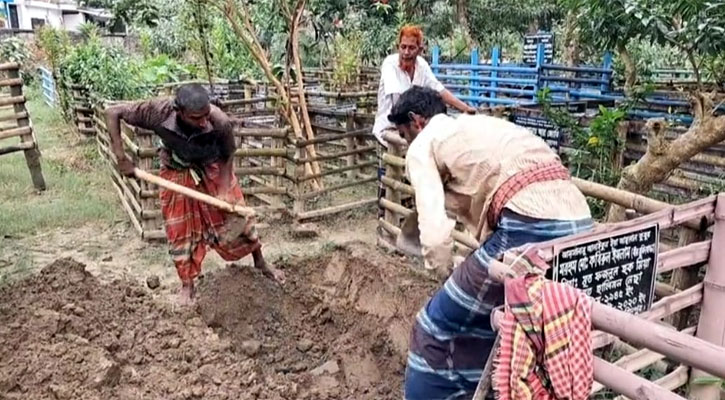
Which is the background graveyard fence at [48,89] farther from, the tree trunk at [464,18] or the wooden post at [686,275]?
the wooden post at [686,275]

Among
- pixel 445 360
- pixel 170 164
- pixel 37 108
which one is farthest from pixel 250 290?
pixel 37 108

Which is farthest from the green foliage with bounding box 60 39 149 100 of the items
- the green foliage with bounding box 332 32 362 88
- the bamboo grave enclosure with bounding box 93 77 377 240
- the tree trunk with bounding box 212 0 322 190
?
the green foliage with bounding box 332 32 362 88

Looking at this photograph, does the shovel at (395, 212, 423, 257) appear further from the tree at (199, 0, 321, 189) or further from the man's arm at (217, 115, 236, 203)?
the tree at (199, 0, 321, 189)

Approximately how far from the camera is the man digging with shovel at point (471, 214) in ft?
7.58

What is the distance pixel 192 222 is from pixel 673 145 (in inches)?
124

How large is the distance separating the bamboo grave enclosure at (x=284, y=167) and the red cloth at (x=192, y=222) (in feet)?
3.17

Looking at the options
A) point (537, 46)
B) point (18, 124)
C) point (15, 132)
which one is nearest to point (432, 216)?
point (15, 132)

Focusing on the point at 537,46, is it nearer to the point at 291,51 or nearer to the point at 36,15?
the point at 291,51

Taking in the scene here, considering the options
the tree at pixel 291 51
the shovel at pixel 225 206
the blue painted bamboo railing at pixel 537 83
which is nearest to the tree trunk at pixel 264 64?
the tree at pixel 291 51

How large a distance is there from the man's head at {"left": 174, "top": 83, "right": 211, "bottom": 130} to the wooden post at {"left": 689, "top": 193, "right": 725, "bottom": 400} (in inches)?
Answer: 108

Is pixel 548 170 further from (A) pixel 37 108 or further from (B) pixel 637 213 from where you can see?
(A) pixel 37 108

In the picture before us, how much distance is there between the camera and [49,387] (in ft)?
10.5

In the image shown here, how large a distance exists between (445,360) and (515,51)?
1922cm

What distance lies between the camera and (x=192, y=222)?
4395 mm
